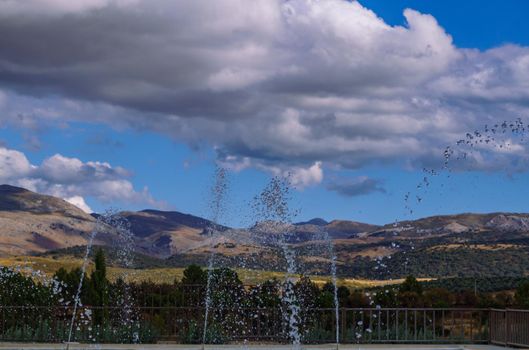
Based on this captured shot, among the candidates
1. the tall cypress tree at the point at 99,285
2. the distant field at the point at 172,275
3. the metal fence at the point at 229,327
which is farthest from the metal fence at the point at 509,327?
the distant field at the point at 172,275

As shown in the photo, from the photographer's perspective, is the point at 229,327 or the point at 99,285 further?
the point at 99,285

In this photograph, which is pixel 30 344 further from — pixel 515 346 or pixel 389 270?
pixel 389 270

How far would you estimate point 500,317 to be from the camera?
23.7 m

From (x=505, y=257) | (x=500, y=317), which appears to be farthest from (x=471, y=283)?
(x=500, y=317)

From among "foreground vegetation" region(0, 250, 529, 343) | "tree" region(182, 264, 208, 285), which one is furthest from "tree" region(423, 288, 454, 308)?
"tree" region(182, 264, 208, 285)

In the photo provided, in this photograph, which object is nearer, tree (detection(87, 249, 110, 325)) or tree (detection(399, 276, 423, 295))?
tree (detection(87, 249, 110, 325))

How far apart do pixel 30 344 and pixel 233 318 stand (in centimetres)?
557

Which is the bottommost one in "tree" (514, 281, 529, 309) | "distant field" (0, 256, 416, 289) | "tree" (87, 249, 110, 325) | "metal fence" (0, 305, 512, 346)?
"metal fence" (0, 305, 512, 346)

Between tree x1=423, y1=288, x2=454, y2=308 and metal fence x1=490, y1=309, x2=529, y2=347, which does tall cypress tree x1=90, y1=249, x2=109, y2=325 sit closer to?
tree x1=423, y1=288, x2=454, y2=308

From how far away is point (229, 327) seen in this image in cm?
2494

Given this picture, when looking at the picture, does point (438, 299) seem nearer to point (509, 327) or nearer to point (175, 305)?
point (509, 327)

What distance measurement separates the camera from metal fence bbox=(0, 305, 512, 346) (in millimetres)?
23625

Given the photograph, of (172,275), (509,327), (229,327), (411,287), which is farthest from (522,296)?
(172,275)

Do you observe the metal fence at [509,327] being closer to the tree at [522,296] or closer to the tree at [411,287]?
the tree at [522,296]
